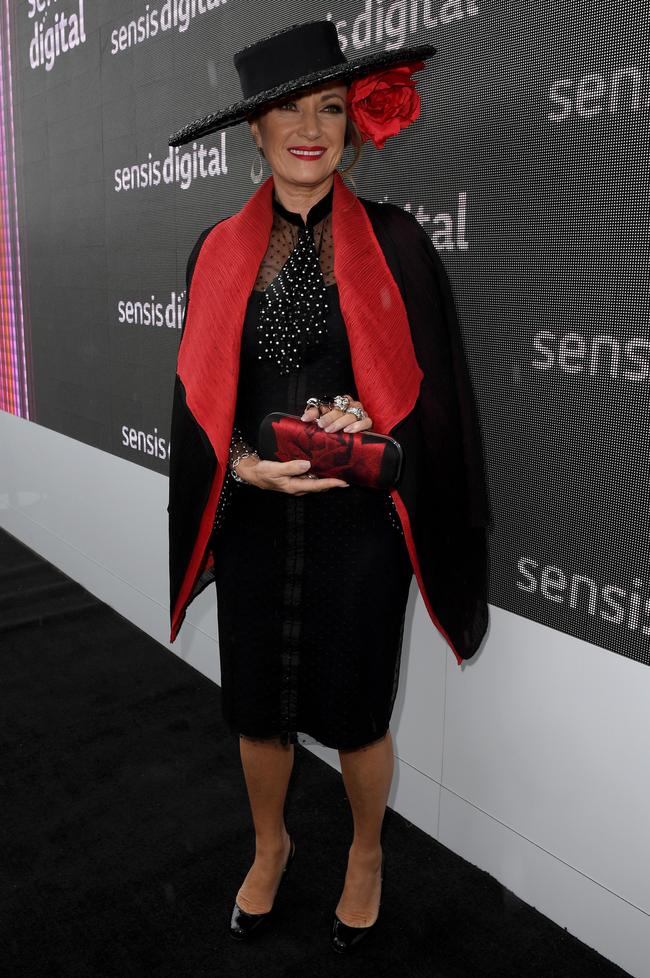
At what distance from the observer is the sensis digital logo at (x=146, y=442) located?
9.09ft

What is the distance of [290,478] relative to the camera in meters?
1.33

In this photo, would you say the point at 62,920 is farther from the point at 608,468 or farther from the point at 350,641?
the point at 608,468

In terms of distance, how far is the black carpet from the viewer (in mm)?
1588

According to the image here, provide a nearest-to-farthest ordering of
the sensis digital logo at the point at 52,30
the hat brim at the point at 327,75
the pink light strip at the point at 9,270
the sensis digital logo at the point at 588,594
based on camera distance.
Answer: the hat brim at the point at 327,75 < the sensis digital logo at the point at 588,594 < the sensis digital logo at the point at 52,30 < the pink light strip at the point at 9,270

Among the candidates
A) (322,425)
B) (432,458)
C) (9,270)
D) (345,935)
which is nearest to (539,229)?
(432,458)

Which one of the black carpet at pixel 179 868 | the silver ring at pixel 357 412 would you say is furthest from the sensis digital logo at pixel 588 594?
the black carpet at pixel 179 868

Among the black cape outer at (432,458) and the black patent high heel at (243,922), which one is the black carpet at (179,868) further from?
the black cape outer at (432,458)

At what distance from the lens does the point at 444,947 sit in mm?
1611

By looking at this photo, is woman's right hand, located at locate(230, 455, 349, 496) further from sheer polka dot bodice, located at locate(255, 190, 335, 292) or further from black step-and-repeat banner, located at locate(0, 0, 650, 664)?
black step-and-repeat banner, located at locate(0, 0, 650, 664)

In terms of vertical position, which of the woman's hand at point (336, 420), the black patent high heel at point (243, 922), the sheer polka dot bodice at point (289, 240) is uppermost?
the sheer polka dot bodice at point (289, 240)

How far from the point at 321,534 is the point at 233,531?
17 cm

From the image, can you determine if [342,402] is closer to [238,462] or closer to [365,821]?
[238,462]

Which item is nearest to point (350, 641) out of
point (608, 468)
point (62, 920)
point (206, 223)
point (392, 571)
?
point (392, 571)

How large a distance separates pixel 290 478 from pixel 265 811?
2.40 feet
